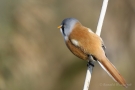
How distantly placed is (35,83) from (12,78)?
177mm

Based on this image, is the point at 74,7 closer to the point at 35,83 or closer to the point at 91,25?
the point at 91,25

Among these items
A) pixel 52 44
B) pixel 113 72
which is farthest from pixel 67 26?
pixel 52 44

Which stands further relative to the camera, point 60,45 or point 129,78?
point 60,45

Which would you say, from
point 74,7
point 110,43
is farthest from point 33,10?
point 110,43

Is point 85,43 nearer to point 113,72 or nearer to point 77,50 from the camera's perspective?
point 77,50

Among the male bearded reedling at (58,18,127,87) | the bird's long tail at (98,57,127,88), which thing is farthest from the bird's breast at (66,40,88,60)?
the bird's long tail at (98,57,127,88)

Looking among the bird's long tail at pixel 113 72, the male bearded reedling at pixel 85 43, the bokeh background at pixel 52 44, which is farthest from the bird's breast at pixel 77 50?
the bokeh background at pixel 52 44

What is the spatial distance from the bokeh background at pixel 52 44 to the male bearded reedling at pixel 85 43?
21.2 inches

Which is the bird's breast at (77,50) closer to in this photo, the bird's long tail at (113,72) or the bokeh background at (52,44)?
the bird's long tail at (113,72)

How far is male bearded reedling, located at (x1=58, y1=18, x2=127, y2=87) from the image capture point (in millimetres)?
1983

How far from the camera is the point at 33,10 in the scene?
→ 2906 mm

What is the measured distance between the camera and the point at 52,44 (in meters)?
2.78

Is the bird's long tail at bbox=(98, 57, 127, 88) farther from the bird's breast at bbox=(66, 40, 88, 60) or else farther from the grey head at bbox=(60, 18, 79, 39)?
the grey head at bbox=(60, 18, 79, 39)

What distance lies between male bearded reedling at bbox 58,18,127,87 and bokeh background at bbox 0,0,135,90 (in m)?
0.54
